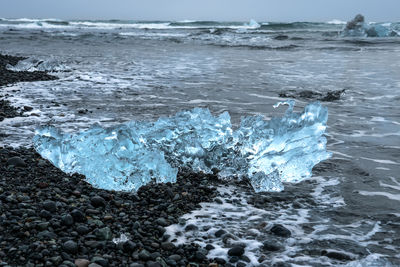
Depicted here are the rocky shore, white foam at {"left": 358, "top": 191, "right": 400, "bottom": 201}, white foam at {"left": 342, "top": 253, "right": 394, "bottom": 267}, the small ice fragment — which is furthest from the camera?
white foam at {"left": 358, "top": 191, "right": 400, "bottom": 201}

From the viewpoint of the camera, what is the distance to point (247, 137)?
4.77 m

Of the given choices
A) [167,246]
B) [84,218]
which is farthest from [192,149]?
[167,246]

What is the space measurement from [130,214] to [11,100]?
523cm

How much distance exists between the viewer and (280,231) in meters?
3.14

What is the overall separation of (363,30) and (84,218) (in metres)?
34.8

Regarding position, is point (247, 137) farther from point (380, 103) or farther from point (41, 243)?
point (380, 103)

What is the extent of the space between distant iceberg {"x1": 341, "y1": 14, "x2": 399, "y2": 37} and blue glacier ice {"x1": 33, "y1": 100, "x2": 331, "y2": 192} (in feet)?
105

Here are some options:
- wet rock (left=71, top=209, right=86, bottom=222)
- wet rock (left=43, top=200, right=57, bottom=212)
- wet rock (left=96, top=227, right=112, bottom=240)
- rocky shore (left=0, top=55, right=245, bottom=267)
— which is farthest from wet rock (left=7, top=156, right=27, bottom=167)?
wet rock (left=96, top=227, right=112, bottom=240)

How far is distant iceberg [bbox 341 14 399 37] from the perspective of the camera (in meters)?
32.7

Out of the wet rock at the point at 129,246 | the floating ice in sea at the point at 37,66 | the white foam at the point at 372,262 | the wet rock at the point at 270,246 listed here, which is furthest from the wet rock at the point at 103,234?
the floating ice in sea at the point at 37,66

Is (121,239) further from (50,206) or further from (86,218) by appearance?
(50,206)

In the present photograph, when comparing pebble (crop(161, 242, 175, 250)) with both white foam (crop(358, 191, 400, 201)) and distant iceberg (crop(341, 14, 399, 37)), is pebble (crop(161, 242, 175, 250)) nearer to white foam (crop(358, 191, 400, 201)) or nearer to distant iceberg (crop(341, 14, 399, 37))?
white foam (crop(358, 191, 400, 201))

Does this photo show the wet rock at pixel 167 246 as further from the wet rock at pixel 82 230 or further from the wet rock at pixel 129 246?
the wet rock at pixel 82 230

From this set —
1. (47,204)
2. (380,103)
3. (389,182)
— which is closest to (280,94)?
(380,103)
